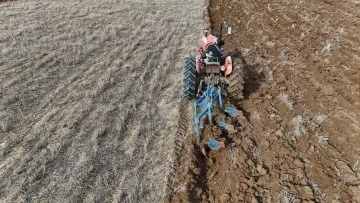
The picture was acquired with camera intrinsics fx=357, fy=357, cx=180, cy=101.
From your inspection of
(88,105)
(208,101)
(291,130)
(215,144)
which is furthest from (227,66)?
(88,105)

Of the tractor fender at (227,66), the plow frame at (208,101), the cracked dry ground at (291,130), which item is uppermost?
the tractor fender at (227,66)

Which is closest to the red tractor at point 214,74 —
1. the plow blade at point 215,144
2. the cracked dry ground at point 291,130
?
the cracked dry ground at point 291,130

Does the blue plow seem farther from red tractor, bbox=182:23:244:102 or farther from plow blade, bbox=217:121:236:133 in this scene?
red tractor, bbox=182:23:244:102

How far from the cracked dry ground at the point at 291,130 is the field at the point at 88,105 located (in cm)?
107

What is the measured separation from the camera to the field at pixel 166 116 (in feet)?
21.0

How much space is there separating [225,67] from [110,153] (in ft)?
12.0

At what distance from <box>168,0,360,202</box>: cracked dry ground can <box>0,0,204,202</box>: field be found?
1.07m

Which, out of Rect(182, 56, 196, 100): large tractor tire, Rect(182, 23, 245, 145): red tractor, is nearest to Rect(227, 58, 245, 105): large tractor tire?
Rect(182, 23, 245, 145): red tractor

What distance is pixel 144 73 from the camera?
35.7 ft

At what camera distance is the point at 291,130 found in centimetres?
780

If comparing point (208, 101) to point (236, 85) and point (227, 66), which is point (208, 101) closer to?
Answer: point (236, 85)

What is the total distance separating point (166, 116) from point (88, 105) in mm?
2023

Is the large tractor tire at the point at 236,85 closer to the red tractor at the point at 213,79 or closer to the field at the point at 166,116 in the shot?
the red tractor at the point at 213,79

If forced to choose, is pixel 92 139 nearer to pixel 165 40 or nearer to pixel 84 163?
pixel 84 163
